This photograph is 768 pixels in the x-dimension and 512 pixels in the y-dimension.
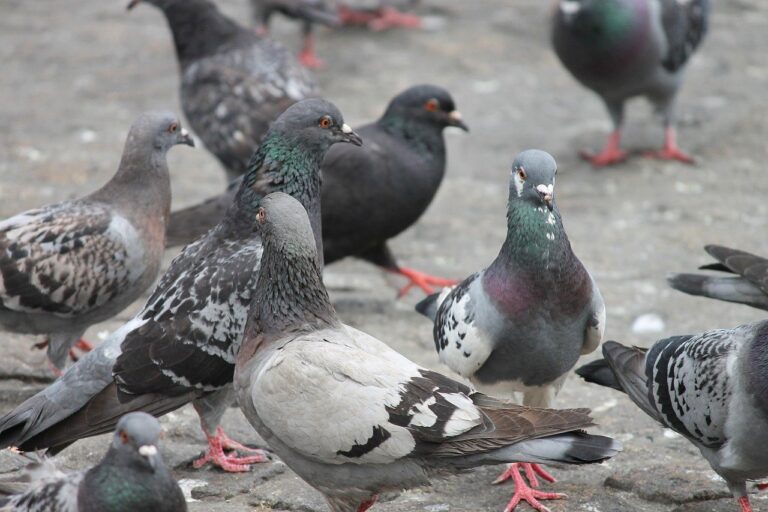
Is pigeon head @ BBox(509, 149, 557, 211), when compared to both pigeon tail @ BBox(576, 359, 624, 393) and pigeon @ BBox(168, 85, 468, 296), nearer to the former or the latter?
pigeon tail @ BBox(576, 359, 624, 393)

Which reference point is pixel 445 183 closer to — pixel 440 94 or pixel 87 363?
pixel 440 94

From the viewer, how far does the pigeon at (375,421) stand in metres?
4.09

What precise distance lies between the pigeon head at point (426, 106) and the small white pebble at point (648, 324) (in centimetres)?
160

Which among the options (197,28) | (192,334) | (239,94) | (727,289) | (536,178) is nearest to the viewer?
(536,178)

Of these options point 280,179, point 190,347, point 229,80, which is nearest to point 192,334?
point 190,347

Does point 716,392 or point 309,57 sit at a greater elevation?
point 716,392

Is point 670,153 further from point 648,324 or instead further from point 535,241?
point 535,241

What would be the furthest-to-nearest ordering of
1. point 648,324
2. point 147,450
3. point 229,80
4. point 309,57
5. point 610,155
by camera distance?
point 309,57 < point 610,155 < point 229,80 < point 648,324 < point 147,450

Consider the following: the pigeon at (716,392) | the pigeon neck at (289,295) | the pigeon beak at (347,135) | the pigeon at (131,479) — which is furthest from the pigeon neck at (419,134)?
the pigeon at (131,479)

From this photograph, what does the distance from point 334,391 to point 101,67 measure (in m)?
7.54

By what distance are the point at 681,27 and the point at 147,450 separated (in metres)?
6.57

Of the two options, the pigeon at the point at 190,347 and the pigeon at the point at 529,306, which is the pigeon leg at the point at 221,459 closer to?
the pigeon at the point at 190,347

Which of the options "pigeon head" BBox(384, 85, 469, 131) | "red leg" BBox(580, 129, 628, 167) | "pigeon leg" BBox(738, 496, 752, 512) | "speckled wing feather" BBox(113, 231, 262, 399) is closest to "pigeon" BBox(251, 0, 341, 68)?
"red leg" BBox(580, 129, 628, 167)

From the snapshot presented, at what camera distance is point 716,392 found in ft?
14.6
